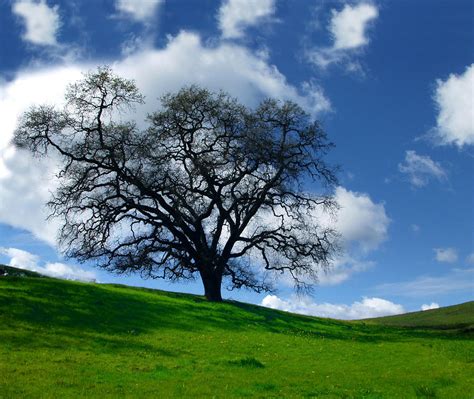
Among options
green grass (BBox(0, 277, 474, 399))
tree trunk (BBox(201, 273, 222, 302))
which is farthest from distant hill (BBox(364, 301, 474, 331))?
tree trunk (BBox(201, 273, 222, 302))

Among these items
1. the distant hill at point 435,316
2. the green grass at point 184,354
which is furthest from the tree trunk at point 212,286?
the distant hill at point 435,316

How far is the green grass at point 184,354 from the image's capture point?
18594mm

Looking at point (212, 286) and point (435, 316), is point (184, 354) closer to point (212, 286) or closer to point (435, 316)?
point (212, 286)

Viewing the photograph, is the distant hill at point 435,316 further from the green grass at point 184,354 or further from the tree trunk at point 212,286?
the tree trunk at point 212,286

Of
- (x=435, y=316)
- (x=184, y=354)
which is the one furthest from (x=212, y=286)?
(x=435, y=316)

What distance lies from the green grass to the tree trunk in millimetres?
5015

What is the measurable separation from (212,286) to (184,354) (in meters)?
23.0

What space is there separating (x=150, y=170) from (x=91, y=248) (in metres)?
8.70

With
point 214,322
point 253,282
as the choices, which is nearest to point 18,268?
point 253,282

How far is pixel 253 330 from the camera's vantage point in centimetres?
3744

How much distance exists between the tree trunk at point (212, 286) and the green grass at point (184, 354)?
5015mm

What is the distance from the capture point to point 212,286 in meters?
49.2

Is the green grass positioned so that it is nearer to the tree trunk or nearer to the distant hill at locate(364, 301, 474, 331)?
the tree trunk

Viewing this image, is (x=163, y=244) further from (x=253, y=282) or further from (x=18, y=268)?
(x=18, y=268)
